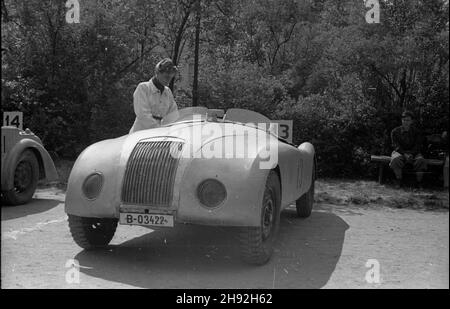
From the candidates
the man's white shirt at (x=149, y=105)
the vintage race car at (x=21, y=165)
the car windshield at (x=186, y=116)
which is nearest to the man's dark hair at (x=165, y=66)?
the man's white shirt at (x=149, y=105)

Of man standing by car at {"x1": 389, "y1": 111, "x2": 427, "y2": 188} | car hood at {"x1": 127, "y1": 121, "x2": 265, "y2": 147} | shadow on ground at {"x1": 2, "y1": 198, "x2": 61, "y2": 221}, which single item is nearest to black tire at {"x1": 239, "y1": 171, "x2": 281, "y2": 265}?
car hood at {"x1": 127, "y1": 121, "x2": 265, "y2": 147}

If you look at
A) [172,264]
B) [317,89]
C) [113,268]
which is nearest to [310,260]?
[172,264]

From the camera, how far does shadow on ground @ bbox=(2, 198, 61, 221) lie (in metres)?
7.07

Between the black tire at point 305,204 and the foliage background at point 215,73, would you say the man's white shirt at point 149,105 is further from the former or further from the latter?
the foliage background at point 215,73

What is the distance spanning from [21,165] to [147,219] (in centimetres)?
405

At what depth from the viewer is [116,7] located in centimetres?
1305

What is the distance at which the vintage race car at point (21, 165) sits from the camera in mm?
7512

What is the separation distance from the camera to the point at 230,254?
523 cm

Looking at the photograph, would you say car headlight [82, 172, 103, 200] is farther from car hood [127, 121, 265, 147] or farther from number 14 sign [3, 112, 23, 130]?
number 14 sign [3, 112, 23, 130]

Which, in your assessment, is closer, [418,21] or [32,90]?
[418,21]

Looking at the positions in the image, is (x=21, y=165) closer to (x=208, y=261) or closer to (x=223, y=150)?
(x=208, y=261)

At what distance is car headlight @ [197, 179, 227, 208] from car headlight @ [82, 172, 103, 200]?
914 millimetres
